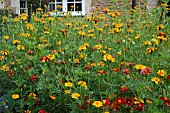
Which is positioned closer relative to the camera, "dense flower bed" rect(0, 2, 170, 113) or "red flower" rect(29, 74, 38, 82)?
"dense flower bed" rect(0, 2, 170, 113)

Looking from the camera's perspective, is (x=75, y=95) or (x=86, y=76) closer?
(x=75, y=95)

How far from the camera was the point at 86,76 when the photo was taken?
2.53 metres

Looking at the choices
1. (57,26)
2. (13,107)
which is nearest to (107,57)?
(13,107)

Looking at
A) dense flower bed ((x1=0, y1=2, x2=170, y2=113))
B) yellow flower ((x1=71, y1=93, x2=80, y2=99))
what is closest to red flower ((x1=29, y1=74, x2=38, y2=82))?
dense flower bed ((x1=0, y1=2, x2=170, y2=113))

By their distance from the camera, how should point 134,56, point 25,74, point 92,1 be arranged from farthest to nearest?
point 92,1
point 134,56
point 25,74

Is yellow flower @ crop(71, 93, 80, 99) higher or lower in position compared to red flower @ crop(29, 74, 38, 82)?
lower

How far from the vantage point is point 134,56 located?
2.88 m

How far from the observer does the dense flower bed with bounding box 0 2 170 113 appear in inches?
86.7

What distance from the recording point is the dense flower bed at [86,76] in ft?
7.23

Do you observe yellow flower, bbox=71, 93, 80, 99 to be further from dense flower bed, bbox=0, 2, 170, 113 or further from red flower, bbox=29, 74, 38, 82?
red flower, bbox=29, 74, 38, 82

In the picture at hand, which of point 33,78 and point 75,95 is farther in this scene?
point 33,78

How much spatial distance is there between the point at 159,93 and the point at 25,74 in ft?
3.36

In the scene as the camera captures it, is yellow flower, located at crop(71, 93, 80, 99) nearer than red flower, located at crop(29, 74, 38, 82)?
Yes

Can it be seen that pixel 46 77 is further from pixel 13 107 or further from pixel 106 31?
pixel 106 31
